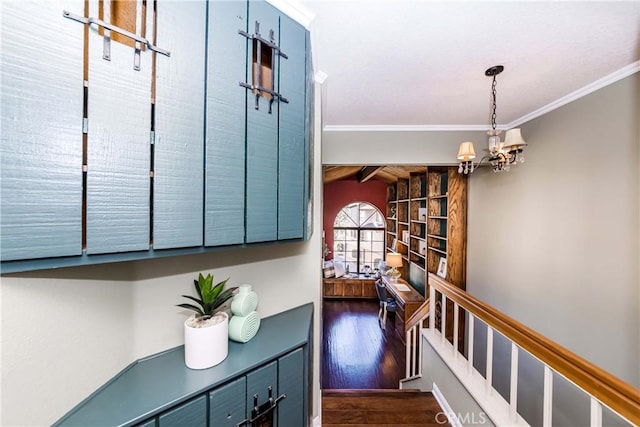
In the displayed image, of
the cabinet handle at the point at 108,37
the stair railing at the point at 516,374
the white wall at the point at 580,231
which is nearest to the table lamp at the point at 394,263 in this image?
the white wall at the point at 580,231

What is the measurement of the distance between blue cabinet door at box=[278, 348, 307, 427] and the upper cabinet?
580 mm

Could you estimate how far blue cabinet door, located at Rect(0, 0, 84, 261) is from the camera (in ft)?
1.79

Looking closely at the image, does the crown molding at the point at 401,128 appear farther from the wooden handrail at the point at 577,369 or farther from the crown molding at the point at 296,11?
the wooden handrail at the point at 577,369

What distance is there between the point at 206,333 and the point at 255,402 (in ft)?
1.19

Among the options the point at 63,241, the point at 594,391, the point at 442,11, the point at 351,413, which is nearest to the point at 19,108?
the point at 63,241

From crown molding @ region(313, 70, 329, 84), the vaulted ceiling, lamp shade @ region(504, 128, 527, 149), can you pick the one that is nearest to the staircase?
lamp shade @ region(504, 128, 527, 149)

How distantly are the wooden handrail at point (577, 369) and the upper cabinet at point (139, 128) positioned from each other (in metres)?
1.41

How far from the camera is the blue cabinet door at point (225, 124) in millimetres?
827

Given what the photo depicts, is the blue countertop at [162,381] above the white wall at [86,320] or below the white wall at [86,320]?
below

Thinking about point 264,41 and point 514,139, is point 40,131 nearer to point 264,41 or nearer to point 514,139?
point 264,41

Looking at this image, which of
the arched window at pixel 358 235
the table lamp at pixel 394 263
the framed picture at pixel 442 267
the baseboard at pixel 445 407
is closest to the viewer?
the baseboard at pixel 445 407

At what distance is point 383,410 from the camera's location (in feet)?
6.31

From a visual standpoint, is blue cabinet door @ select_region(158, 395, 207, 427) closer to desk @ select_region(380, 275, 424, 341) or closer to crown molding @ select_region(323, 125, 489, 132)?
crown molding @ select_region(323, 125, 489, 132)

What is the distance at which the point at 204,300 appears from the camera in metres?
0.99
